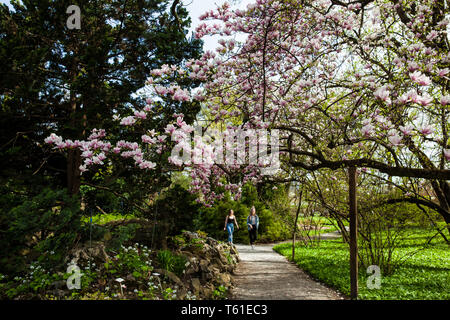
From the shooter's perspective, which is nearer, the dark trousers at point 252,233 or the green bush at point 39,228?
the green bush at point 39,228

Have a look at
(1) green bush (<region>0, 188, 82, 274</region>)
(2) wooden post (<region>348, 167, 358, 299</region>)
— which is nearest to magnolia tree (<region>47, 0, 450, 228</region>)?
(2) wooden post (<region>348, 167, 358, 299</region>)

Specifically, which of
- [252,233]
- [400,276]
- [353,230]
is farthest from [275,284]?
[252,233]

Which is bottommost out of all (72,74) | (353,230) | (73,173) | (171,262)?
(171,262)

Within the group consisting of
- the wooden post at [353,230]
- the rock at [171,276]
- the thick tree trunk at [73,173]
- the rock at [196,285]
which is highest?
the thick tree trunk at [73,173]

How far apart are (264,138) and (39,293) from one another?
409cm

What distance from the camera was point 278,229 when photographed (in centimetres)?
1534

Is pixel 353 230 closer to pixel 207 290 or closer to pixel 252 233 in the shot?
pixel 207 290

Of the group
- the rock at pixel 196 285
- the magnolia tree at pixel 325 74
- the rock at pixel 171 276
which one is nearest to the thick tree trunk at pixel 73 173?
the magnolia tree at pixel 325 74

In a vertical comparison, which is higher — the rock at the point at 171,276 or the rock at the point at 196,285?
the rock at the point at 171,276

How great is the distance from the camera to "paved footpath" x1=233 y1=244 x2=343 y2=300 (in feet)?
16.5

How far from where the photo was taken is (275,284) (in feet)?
19.3

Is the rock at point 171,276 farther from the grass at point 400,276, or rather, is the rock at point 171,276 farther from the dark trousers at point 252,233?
the dark trousers at point 252,233

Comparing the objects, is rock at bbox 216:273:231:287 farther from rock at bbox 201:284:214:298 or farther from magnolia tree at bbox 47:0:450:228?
magnolia tree at bbox 47:0:450:228

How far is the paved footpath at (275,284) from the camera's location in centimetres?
504
